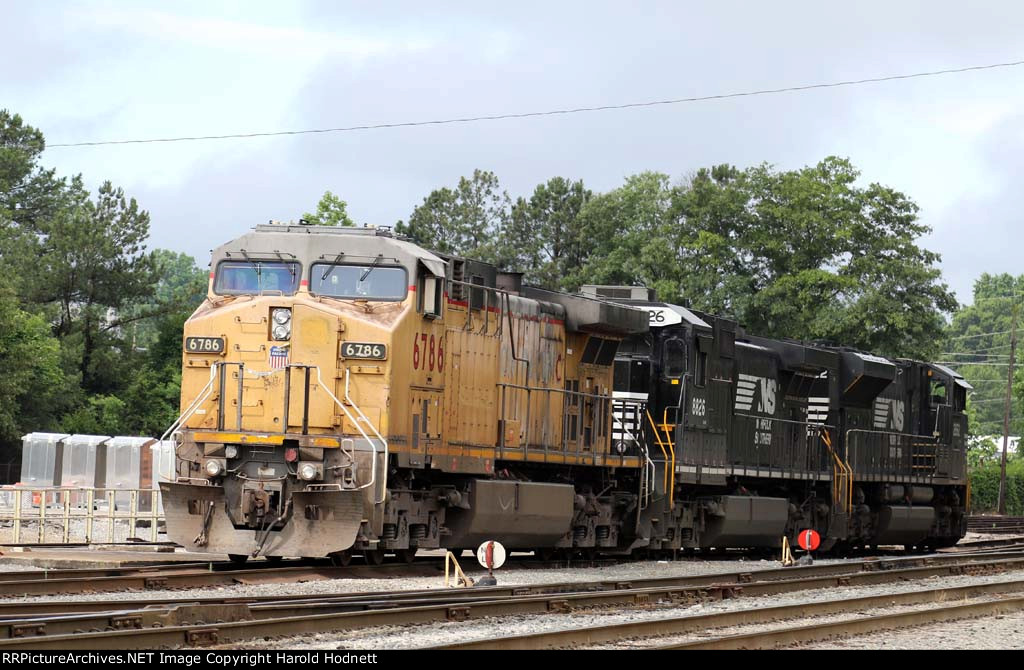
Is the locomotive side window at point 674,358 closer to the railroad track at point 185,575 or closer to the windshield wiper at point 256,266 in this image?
the railroad track at point 185,575

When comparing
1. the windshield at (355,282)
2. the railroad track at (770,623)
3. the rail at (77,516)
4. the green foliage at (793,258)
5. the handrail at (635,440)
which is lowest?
the rail at (77,516)

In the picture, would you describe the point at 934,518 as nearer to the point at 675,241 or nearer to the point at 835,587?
the point at 835,587

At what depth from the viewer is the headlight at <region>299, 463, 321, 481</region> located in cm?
1507

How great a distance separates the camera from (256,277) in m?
16.2

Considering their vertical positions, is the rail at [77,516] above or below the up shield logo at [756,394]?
below

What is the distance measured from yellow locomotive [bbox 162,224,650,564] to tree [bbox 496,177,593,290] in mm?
49781

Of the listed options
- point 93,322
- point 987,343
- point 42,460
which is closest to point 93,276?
point 93,322

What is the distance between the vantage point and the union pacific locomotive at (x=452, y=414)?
15.4 metres

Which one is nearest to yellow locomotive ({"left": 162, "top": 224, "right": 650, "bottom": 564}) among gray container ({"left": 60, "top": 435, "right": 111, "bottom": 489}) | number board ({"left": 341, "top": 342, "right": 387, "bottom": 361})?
number board ({"left": 341, "top": 342, "right": 387, "bottom": 361})

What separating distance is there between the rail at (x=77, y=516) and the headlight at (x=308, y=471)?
638cm

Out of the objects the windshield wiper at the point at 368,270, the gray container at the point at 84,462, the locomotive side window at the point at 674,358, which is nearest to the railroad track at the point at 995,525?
the locomotive side window at the point at 674,358

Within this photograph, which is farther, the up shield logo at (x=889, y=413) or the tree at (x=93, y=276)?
the tree at (x=93, y=276)
